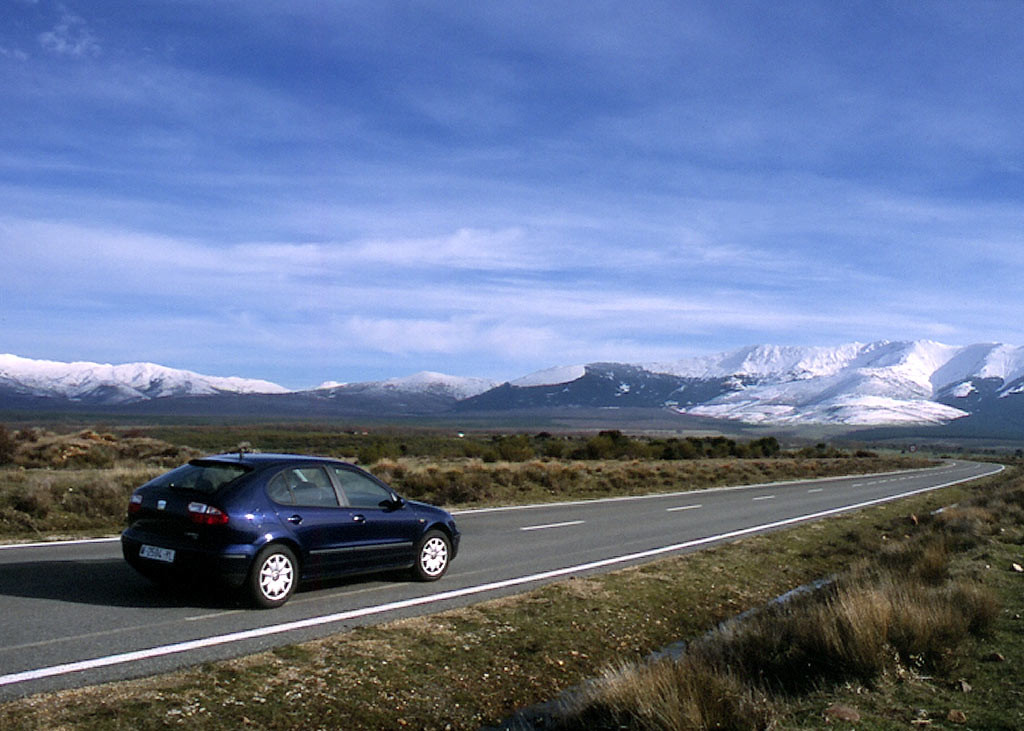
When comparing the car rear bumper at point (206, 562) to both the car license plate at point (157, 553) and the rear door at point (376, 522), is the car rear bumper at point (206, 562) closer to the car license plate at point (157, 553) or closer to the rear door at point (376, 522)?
the car license plate at point (157, 553)

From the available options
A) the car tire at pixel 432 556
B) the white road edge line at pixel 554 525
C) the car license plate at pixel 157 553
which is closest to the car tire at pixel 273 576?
the car license plate at pixel 157 553

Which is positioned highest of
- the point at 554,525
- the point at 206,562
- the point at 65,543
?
the point at 206,562

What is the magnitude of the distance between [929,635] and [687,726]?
11.2 ft

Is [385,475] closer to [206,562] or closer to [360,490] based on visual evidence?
[360,490]

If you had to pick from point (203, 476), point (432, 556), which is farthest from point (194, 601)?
point (432, 556)

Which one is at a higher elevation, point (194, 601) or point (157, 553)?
point (157, 553)

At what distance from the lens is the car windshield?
338 inches

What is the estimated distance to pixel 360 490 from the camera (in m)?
9.69

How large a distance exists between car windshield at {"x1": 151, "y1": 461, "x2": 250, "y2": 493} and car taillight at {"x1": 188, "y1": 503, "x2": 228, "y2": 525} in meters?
0.28

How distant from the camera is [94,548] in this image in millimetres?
11797

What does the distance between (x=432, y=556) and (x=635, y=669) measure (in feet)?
14.1

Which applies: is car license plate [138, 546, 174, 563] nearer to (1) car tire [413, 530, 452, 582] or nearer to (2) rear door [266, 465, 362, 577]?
(2) rear door [266, 465, 362, 577]

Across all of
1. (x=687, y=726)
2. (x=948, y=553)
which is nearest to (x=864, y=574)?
(x=948, y=553)

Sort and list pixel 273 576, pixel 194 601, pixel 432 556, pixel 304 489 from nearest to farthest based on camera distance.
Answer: pixel 273 576, pixel 194 601, pixel 304 489, pixel 432 556
